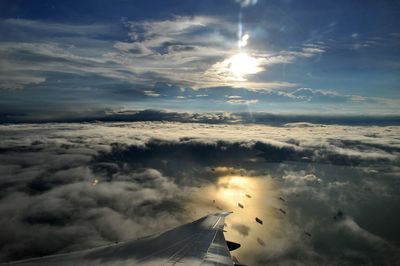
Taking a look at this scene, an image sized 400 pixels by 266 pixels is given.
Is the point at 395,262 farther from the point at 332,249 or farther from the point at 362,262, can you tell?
the point at 332,249

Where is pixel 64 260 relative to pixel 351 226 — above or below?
above

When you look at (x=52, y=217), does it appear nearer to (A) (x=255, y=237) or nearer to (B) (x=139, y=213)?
(B) (x=139, y=213)

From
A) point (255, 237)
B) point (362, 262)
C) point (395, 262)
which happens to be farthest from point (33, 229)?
point (395, 262)

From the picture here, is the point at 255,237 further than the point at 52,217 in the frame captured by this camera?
No

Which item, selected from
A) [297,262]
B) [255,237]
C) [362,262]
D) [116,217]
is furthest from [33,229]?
[362,262]

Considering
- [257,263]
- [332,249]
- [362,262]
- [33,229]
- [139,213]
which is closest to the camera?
[257,263]

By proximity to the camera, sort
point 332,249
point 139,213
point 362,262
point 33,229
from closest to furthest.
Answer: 1. point 362,262
2. point 332,249
3. point 33,229
4. point 139,213
